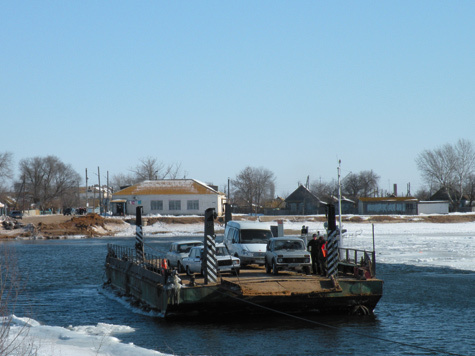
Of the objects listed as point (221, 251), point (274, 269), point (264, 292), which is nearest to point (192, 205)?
point (221, 251)

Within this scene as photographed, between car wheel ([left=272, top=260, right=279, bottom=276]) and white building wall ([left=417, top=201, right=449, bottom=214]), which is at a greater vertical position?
white building wall ([left=417, top=201, right=449, bottom=214])

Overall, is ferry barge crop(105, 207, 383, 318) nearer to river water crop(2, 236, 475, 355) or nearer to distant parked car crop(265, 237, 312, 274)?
river water crop(2, 236, 475, 355)

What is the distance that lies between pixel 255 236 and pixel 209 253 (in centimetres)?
806

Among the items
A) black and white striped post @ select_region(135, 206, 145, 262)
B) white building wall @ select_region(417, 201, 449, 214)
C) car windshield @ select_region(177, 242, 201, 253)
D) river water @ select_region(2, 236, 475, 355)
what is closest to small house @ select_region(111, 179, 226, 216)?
white building wall @ select_region(417, 201, 449, 214)

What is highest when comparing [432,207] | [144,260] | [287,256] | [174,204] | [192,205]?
[174,204]

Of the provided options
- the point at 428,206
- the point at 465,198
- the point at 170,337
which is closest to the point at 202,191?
the point at 428,206

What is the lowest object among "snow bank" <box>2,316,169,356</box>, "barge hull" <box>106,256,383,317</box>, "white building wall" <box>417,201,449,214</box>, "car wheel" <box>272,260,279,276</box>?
"snow bank" <box>2,316,169,356</box>

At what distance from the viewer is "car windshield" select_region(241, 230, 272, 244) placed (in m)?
30.2

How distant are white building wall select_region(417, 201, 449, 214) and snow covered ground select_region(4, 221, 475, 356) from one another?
28755 mm

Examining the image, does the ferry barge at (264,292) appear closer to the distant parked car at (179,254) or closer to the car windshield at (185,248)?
the distant parked car at (179,254)

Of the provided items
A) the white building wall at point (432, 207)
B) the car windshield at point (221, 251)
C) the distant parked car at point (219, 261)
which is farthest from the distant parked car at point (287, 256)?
the white building wall at point (432, 207)

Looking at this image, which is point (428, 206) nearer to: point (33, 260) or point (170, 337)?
point (33, 260)

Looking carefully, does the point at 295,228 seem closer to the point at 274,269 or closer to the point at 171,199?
the point at 171,199

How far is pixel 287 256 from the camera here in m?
25.6
